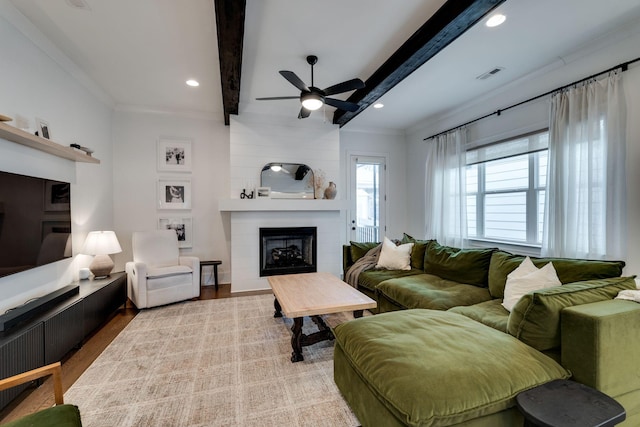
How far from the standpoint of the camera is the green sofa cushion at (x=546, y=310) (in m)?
1.50

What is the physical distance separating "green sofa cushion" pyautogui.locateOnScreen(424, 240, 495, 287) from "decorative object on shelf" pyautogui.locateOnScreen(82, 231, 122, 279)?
3.69 meters

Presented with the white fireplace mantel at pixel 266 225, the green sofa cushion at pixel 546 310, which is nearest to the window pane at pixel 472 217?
the white fireplace mantel at pixel 266 225

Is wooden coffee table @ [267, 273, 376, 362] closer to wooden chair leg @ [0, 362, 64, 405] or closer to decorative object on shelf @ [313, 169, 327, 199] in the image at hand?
wooden chair leg @ [0, 362, 64, 405]

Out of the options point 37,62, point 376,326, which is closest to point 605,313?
point 376,326

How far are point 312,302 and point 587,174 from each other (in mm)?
2901

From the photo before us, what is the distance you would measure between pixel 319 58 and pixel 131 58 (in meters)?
2.00

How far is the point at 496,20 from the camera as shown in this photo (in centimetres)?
238

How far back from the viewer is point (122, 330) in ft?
9.47

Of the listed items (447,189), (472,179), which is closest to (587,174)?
(472,179)

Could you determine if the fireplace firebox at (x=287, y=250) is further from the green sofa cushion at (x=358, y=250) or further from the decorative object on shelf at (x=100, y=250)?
the decorative object on shelf at (x=100, y=250)

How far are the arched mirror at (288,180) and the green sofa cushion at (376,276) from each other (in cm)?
186

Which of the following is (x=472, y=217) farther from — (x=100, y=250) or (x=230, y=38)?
(x=100, y=250)

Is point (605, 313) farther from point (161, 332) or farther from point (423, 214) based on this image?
point (423, 214)

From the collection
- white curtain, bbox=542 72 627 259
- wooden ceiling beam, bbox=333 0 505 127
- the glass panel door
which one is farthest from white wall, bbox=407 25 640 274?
wooden ceiling beam, bbox=333 0 505 127
